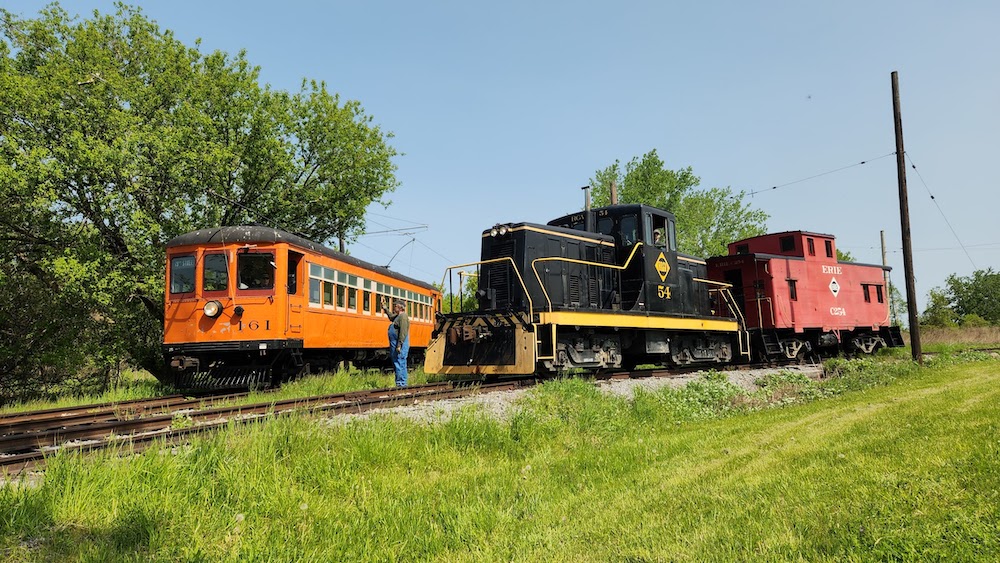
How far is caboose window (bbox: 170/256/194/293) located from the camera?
12109 millimetres

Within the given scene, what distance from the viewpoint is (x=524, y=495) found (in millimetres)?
4629

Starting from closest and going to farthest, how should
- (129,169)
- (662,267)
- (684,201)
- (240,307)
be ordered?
(240,307) < (662,267) < (129,169) < (684,201)

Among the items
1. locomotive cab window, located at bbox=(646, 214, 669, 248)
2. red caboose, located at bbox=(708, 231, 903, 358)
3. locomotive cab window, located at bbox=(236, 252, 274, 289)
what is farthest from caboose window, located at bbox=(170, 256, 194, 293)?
red caboose, located at bbox=(708, 231, 903, 358)

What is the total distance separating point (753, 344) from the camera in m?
17.5

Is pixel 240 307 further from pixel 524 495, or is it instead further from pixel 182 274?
pixel 524 495

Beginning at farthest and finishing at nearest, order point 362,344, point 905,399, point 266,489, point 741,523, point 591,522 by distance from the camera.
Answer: point 362,344 → point 905,399 → point 266,489 → point 591,522 → point 741,523

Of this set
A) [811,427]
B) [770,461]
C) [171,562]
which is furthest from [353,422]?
[811,427]

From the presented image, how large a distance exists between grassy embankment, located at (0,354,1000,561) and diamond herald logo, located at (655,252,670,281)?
20.7 feet

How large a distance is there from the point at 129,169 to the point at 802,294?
20064mm

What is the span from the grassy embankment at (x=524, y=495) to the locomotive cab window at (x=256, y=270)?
22.1 ft

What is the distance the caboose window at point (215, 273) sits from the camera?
1195 cm

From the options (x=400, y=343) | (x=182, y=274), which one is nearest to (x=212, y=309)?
(x=182, y=274)

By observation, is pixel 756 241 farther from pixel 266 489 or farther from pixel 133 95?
pixel 133 95

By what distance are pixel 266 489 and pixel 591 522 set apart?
2.43m
